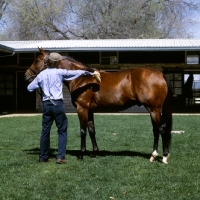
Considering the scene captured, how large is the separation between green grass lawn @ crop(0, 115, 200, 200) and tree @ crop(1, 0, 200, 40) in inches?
1210

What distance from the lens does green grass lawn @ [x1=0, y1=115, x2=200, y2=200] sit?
218 inches

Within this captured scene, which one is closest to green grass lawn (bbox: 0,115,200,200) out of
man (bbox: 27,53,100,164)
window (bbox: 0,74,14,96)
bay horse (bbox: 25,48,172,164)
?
man (bbox: 27,53,100,164)

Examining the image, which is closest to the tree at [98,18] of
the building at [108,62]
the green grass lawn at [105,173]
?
the building at [108,62]

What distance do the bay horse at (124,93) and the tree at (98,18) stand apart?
106ft

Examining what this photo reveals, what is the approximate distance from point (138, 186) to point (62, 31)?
38037 millimetres

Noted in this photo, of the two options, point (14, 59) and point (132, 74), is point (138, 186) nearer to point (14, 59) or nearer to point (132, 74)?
point (132, 74)

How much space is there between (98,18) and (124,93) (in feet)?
111

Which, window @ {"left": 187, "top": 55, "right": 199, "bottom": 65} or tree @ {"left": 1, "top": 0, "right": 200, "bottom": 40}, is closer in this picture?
window @ {"left": 187, "top": 55, "right": 199, "bottom": 65}

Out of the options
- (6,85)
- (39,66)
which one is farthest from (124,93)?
(6,85)

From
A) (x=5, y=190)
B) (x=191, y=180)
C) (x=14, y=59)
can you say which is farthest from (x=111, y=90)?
(x=14, y=59)

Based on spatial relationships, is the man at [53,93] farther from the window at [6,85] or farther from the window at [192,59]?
the window at [6,85]

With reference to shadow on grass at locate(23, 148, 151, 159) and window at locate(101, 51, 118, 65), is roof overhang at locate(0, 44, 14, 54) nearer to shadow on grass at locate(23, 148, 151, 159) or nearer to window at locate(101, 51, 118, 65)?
window at locate(101, 51, 118, 65)

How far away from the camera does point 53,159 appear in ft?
26.2

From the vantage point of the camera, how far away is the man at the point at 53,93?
7.43m
